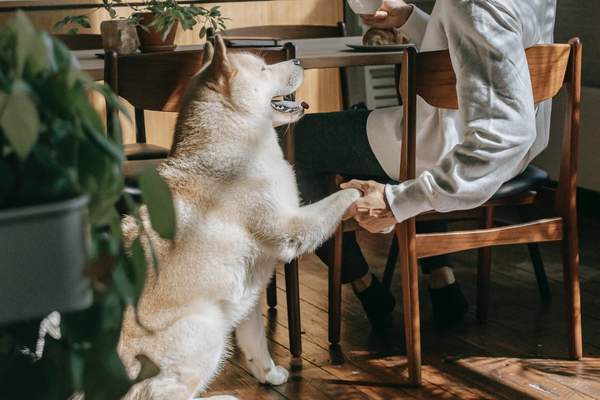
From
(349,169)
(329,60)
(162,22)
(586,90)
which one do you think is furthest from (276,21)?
(349,169)

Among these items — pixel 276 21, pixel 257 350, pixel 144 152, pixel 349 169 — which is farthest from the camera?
pixel 276 21

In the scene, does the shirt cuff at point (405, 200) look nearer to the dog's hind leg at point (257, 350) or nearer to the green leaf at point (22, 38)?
the dog's hind leg at point (257, 350)

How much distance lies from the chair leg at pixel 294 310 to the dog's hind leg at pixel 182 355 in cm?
58

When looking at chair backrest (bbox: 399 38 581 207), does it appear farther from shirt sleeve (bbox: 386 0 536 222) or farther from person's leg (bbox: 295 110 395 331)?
person's leg (bbox: 295 110 395 331)

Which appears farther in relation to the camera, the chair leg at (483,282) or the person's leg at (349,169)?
the chair leg at (483,282)

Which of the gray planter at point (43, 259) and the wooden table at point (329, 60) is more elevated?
the wooden table at point (329, 60)

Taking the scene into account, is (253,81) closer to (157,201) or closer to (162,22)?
(162,22)

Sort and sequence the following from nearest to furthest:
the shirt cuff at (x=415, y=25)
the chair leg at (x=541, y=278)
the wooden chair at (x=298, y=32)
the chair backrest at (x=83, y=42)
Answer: the shirt cuff at (x=415, y=25) < the chair leg at (x=541, y=278) < the chair backrest at (x=83, y=42) < the wooden chair at (x=298, y=32)

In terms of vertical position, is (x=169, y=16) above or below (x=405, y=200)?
above

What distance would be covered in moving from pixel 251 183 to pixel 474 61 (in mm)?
566

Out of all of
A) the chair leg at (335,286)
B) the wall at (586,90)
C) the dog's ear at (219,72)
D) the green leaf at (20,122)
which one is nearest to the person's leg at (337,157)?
the chair leg at (335,286)

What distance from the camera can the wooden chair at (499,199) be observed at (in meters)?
1.99

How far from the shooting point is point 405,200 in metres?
1.98

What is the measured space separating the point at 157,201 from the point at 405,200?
4.46ft
